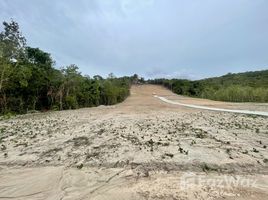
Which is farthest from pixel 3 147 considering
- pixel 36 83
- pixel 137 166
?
pixel 36 83

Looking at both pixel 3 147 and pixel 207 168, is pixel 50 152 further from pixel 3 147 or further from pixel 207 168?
pixel 207 168

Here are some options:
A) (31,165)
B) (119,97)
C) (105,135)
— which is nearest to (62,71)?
(119,97)

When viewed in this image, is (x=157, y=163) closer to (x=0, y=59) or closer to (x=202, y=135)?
(x=202, y=135)

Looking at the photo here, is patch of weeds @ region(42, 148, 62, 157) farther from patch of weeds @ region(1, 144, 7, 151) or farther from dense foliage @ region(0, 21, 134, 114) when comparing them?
dense foliage @ region(0, 21, 134, 114)

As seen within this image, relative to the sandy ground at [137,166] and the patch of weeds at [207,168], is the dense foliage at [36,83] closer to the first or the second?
the sandy ground at [137,166]

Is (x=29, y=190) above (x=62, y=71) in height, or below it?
below

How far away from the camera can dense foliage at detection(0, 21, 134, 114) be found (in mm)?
19828

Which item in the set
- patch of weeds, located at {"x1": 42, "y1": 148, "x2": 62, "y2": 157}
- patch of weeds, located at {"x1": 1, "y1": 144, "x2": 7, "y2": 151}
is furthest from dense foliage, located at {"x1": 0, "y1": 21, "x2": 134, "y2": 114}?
patch of weeds, located at {"x1": 42, "y1": 148, "x2": 62, "y2": 157}

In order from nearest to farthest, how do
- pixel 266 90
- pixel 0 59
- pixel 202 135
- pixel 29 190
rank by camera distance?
pixel 29 190, pixel 202 135, pixel 0 59, pixel 266 90

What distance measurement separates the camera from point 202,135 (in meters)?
8.15

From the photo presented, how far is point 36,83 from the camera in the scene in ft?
73.9

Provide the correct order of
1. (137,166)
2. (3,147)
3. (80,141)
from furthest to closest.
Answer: (80,141)
(3,147)
(137,166)

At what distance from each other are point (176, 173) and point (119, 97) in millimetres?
30642

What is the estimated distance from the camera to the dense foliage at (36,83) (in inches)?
781
